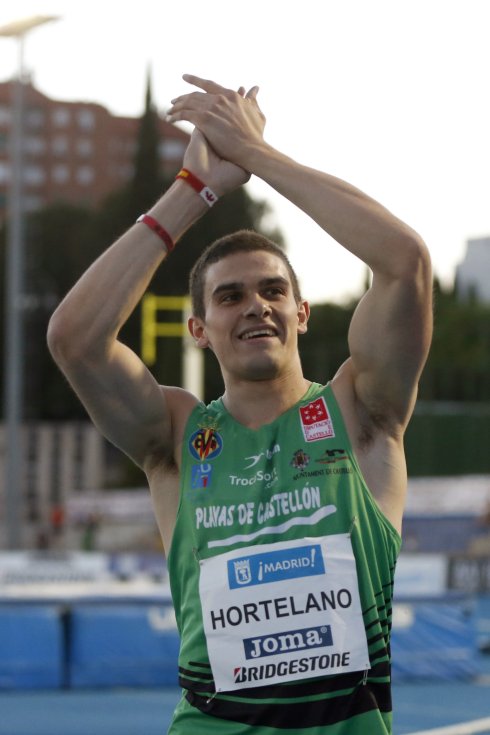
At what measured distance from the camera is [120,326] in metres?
4.25

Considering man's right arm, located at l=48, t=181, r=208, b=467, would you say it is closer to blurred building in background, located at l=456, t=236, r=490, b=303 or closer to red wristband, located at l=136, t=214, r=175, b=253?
red wristband, located at l=136, t=214, r=175, b=253

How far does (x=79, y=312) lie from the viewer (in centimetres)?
410

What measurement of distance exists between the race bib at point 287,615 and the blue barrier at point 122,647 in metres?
11.8

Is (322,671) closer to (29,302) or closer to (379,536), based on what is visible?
(379,536)

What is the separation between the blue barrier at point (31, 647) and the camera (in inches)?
606

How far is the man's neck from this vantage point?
4.21 m

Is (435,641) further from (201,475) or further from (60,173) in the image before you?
(60,173)

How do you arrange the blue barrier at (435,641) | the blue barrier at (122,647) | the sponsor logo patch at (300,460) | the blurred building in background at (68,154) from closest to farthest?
the sponsor logo patch at (300,460) → the blue barrier at (122,647) → the blue barrier at (435,641) → the blurred building in background at (68,154)

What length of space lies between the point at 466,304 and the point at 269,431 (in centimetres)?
7031

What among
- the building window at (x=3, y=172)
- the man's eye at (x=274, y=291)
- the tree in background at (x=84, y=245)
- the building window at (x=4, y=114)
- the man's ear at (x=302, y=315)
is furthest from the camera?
the building window at (x=3, y=172)

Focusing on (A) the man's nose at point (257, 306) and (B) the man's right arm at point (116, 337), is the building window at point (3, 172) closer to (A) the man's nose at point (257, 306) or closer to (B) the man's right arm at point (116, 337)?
(B) the man's right arm at point (116, 337)

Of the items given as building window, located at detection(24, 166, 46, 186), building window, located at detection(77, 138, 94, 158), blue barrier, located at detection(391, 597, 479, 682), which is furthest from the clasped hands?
building window, located at detection(24, 166, 46, 186)

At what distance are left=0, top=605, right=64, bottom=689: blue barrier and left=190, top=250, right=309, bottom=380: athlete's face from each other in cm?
1165

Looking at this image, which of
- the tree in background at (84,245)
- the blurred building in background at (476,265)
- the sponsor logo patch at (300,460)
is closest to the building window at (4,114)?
the tree in background at (84,245)
